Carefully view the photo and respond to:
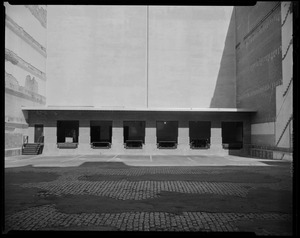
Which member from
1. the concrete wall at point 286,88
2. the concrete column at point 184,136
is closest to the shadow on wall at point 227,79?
the concrete column at point 184,136

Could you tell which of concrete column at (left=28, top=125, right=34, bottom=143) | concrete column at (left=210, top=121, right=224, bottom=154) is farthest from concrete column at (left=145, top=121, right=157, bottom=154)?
concrete column at (left=28, top=125, right=34, bottom=143)

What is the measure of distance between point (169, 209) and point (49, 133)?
1976 centimetres

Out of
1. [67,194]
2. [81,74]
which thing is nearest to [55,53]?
[81,74]

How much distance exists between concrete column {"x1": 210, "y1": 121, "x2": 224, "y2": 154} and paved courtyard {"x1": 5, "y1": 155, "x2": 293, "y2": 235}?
41.1 feet

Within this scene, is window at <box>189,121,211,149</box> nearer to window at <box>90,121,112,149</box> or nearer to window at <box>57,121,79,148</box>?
window at <box>90,121,112,149</box>

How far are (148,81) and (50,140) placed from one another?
1039cm

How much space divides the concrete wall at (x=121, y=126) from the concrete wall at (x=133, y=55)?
2.29m

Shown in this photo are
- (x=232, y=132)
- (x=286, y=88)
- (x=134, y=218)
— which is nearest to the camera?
(x=134, y=218)

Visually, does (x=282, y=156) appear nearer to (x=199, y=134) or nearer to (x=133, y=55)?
(x=199, y=134)

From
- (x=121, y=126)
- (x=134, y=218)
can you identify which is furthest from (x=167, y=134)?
(x=134, y=218)

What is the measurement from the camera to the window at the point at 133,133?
24.4 metres

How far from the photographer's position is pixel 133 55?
86.5 feet

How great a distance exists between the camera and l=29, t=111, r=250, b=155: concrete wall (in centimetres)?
2416

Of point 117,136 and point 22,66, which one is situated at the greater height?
point 22,66
